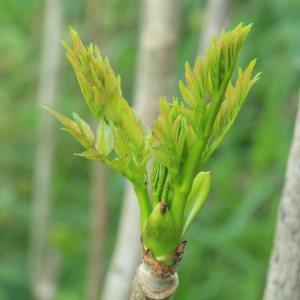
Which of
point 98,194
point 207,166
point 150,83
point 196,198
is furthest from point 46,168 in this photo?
point 196,198

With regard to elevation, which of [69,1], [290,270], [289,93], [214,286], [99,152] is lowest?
[214,286]

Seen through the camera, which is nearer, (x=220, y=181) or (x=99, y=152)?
(x=99, y=152)

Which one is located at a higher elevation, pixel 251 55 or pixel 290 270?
pixel 251 55

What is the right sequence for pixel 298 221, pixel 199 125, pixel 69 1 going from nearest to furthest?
pixel 199 125, pixel 298 221, pixel 69 1

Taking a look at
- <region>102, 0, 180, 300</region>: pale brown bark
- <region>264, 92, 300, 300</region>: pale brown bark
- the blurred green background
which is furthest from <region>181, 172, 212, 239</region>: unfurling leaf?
the blurred green background

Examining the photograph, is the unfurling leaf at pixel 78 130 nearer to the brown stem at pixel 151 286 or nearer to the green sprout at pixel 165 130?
the green sprout at pixel 165 130

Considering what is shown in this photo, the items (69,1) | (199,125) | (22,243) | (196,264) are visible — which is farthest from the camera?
(22,243)

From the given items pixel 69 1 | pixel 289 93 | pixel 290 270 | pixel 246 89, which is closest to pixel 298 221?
pixel 290 270

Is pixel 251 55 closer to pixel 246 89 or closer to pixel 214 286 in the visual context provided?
pixel 214 286
